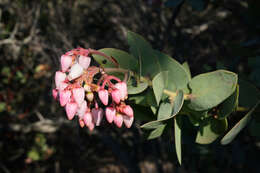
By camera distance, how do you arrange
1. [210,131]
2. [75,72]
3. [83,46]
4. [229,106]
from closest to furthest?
[75,72]
[229,106]
[210,131]
[83,46]

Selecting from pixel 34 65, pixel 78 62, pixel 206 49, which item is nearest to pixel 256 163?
pixel 206 49

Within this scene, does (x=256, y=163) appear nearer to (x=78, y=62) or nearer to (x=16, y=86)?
(x=78, y=62)

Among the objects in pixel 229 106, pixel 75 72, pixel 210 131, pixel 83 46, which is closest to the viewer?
pixel 75 72

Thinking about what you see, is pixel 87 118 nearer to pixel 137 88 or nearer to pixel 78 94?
pixel 78 94

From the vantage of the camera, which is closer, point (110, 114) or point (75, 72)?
point (75, 72)

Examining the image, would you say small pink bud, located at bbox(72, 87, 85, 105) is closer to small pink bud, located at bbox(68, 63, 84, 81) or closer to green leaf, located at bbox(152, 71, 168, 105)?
small pink bud, located at bbox(68, 63, 84, 81)

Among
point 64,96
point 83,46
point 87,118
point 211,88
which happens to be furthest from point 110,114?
point 83,46

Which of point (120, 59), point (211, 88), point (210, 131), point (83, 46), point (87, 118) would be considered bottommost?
point (83, 46)
